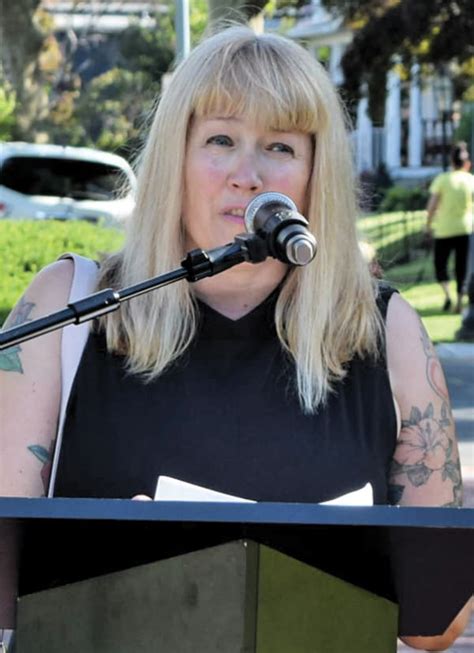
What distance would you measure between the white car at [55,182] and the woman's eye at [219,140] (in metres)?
15.3

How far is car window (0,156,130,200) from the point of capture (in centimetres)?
1905

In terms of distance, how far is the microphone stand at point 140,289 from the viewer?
6.49 ft

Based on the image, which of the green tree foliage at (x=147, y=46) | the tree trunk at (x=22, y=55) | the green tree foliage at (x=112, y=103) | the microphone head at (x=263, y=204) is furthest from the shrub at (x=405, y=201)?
the microphone head at (x=263, y=204)

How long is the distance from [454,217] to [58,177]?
711 centimetres

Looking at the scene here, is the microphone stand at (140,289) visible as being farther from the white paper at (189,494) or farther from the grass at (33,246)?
the grass at (33,246)

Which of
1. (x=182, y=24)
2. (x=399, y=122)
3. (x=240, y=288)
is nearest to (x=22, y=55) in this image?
(x=399, y=122)

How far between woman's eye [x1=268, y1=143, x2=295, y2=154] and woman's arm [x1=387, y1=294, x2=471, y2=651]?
1.32 feet

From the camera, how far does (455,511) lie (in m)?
1.66

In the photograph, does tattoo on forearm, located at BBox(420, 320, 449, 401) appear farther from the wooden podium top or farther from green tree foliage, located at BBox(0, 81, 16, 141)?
green tree foliage, located at BBox(0, 81, 16, 141)

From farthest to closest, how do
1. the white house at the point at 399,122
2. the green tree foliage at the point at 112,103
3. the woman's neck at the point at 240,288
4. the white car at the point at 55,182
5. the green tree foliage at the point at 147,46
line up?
1. the green tree foliage at the point at 147,46
2. the green tree foliage at the point at 112,103
3. the white house at the point at 399,122
4. the white car at the point at 55,182
5. the woman's neck at the point at 240,288

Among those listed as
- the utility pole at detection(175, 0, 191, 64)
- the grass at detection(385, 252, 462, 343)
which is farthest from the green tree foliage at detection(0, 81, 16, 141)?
the utility pole at detection(175, 0, 191, 64)

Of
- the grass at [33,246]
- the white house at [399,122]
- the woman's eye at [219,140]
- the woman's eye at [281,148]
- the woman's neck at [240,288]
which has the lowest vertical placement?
the white house at [399,122]

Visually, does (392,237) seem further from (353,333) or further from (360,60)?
(353,333)

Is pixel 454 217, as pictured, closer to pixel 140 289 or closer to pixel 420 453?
pixel 420 453
